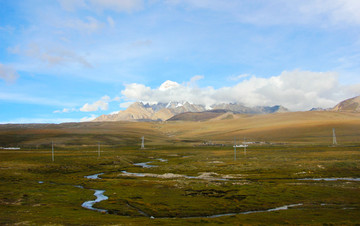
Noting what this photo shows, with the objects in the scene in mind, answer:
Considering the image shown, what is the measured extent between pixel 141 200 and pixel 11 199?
2393 cm

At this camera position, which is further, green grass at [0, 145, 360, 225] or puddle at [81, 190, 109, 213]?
puddle at [81, 190, 109, 213]

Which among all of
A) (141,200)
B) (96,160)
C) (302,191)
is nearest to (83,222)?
(141,200)

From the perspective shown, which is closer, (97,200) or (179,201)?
(179,201)

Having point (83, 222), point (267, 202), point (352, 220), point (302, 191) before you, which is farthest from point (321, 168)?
point (83, 222)

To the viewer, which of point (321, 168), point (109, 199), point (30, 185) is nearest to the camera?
point (109, 199)

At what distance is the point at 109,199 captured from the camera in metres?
56.9

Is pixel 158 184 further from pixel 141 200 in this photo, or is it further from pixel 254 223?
pixel 254 223

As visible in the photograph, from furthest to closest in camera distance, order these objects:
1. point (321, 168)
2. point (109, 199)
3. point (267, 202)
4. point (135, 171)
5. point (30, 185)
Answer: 1. point (135, 171)
2. point (321, 168)
3. point (30, 185)
4. point (109, 199)
5. point (267, 202)

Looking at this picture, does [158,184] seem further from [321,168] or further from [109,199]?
[321,168]

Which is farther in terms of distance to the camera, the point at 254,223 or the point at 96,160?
the point at 96,160

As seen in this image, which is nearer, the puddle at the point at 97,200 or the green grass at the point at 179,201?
the green grass at the point at 179,201

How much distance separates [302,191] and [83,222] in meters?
44.3

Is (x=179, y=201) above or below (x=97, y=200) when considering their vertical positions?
below

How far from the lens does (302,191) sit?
60625 millimetres
